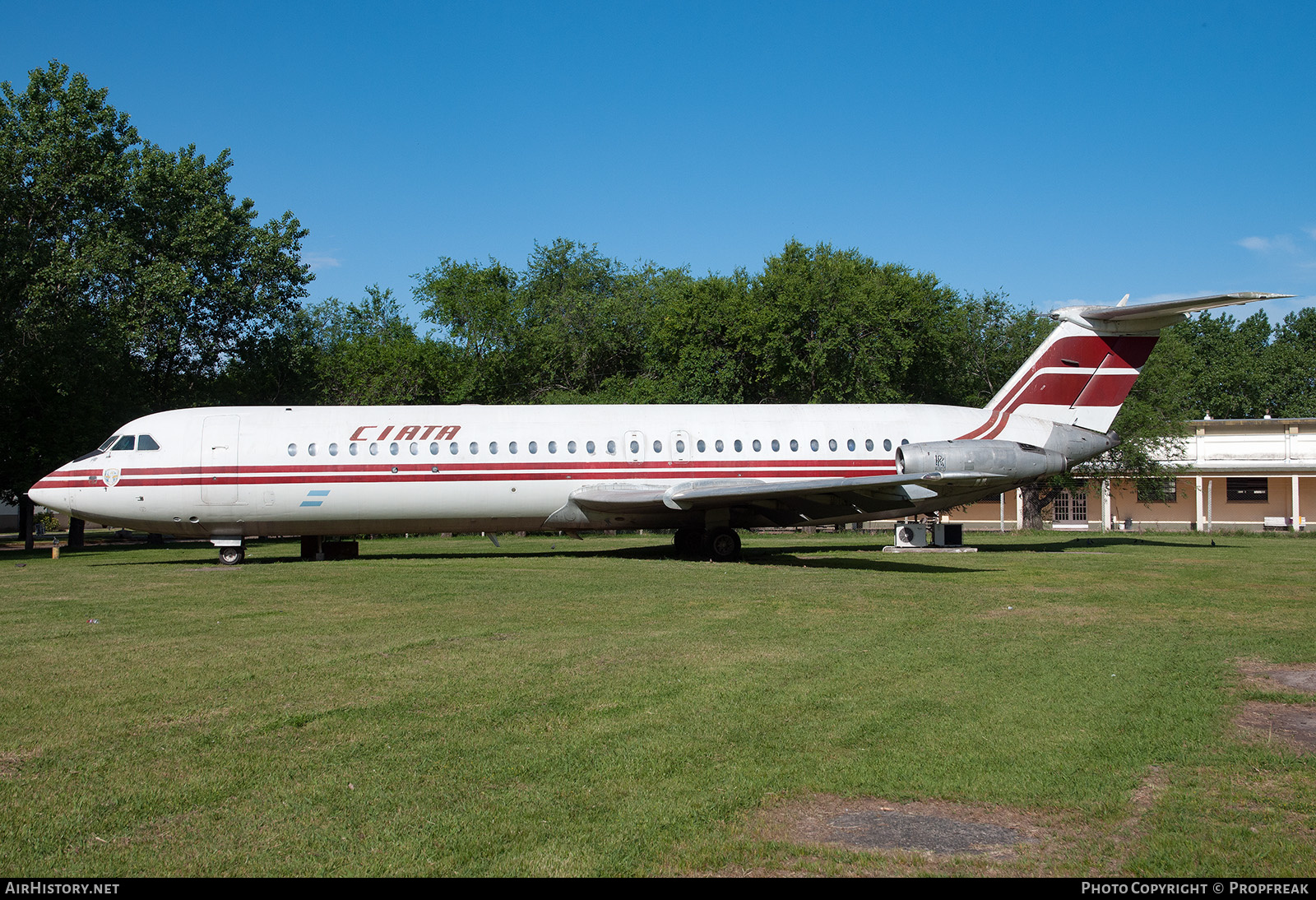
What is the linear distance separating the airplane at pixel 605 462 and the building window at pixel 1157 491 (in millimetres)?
22946

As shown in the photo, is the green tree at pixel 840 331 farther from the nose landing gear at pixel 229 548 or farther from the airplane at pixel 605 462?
the nose landing gear at pixel 229 548

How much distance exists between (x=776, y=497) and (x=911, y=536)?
4820 mm

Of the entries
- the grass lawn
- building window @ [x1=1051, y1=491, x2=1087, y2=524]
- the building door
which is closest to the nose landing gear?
the grass lawn

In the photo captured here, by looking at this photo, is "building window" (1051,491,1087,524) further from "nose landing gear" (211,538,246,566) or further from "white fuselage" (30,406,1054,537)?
"nose landing gear" (211,538,246,566)

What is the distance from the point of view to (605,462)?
76.8 feet

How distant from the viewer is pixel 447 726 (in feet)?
23.2

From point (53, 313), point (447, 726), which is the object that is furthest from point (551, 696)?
point (53, 313)

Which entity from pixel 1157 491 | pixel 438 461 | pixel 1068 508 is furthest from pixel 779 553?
pixel 1068 508

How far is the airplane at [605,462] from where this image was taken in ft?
72.1

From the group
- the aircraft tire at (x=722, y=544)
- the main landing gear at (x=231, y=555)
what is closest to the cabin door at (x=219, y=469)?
the main landing gear at (x=231, y=555)

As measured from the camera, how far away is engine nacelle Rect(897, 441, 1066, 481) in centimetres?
2214
